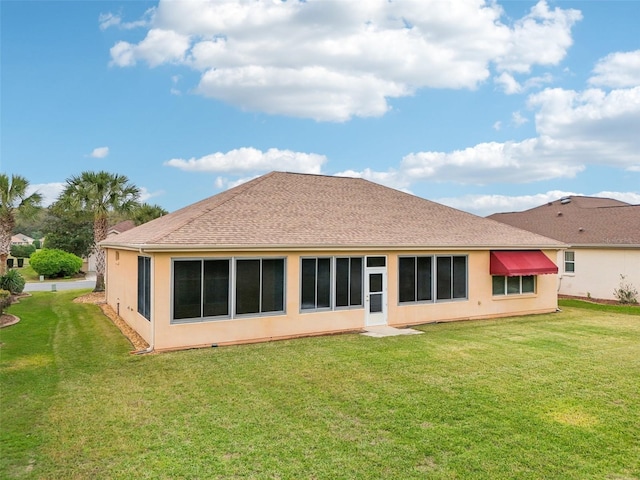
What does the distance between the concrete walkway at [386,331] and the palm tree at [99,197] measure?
19179mm

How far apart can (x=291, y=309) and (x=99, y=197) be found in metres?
19.0

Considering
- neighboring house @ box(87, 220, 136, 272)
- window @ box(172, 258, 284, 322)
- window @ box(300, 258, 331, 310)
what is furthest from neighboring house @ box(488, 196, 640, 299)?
neighboring house @ box(87, 220, 136, 272)

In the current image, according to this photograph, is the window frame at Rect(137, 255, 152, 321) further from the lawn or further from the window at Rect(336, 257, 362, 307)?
the window at Rect(336, 257, 362, 307)

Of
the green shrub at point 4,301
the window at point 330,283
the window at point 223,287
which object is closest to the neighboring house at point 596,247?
the window at point 330,283

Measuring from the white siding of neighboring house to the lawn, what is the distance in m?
11.1

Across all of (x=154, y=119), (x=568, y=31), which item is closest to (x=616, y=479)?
(x=568, y=31)

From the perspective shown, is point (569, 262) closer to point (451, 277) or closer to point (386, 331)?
point (451, 277)

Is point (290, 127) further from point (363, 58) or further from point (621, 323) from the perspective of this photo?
point (621, 323)

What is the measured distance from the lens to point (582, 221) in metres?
26.6

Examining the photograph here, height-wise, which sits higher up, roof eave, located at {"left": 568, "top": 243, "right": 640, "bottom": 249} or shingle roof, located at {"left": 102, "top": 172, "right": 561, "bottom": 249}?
shingle roof, located at {"left": 102, "top": 172, "right": 561, "bottom": 249}

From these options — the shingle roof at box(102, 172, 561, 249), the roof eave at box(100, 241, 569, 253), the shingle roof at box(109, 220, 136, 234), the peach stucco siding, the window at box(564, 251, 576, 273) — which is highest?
the shingle roof at box(109, 220, 136, 234)

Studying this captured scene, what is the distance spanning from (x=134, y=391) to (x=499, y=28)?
1889cm

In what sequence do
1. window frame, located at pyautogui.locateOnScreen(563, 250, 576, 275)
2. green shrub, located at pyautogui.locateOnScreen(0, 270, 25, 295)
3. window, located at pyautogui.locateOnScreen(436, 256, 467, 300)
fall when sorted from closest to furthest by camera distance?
1. window, located at pyautogui.locateOnScreen(436, 256, 467, 300)
2. green shrub, located at pyautogui.locateOnScreen(0, 270, 25, 295)
3. window frame, located at pyautogui.locateOnScreen(563, 250, 576, 275)

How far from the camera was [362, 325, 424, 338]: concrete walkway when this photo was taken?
14.4m
